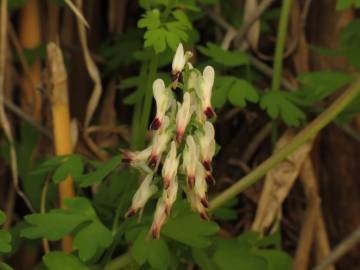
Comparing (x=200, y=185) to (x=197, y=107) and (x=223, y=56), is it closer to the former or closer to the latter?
(x=197, y=107)

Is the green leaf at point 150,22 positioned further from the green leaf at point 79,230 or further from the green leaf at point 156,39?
the green leaf at point 79,230

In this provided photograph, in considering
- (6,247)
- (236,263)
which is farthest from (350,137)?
(6,247)

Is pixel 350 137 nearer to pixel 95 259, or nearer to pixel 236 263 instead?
pixel 236 263

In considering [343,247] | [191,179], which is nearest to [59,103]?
[191,179]

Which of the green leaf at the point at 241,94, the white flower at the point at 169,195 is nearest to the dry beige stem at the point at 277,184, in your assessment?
the green leaf at the point at 241,94

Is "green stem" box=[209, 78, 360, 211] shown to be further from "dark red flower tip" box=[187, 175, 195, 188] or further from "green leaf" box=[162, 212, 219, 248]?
"dark red flower tip" box=[187, 175, 195, 188]

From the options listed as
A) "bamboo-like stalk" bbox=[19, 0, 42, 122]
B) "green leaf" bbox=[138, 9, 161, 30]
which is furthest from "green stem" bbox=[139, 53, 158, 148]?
"bamboo-like stalk" bbox=[19, 0, 42, 122]
